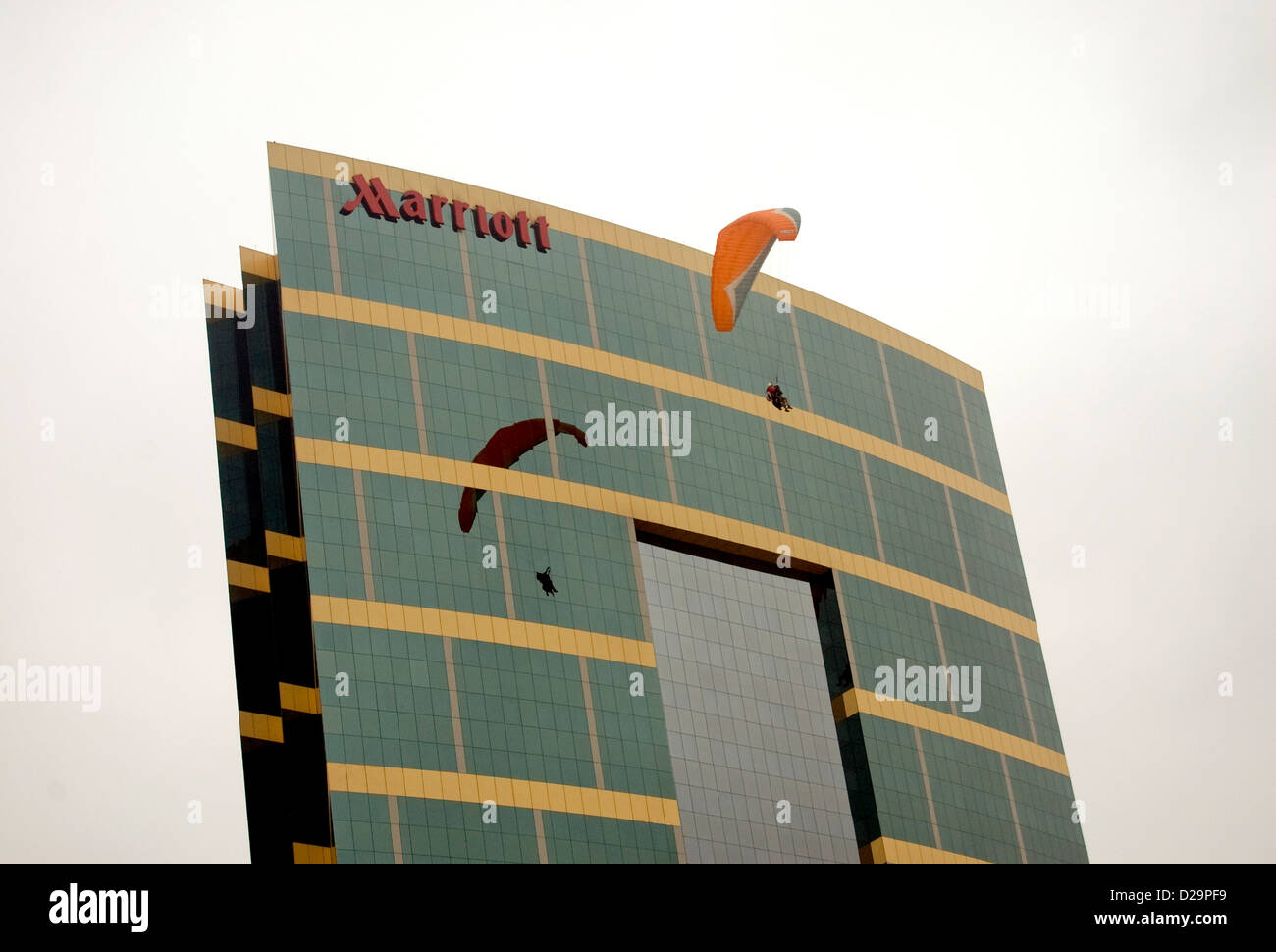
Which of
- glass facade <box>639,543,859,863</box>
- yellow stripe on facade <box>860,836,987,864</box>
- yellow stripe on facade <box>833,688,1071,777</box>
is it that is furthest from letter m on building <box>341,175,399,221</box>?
yellow stripe on facade <box>860,836,987,864</box>

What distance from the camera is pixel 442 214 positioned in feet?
275

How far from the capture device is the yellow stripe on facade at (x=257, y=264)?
8144 cm

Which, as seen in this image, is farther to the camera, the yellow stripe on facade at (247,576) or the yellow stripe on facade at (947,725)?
the yellow stripe on facade at (947,725)

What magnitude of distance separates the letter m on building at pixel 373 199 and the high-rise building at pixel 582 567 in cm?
24

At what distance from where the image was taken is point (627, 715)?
76.2 meters

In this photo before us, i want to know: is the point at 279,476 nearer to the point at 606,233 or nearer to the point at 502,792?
the point at 502,792

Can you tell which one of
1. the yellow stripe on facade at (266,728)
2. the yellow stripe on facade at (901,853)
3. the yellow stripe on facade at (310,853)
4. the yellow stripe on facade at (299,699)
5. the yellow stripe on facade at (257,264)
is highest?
the yellow stripe on facade at (257,264)

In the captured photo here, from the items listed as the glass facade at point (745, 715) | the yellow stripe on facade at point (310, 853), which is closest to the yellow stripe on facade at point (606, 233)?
the glass facade at point (745, 715)

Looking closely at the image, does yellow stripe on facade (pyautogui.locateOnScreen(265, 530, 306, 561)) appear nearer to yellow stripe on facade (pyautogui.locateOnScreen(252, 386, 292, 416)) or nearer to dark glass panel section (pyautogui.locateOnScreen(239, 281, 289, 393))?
yellow stripe on facade (pyautogui.locateOnScreen(252, 386, 292, 416))

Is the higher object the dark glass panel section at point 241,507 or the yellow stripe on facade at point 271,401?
the yellow stripe on facade at point 271,401

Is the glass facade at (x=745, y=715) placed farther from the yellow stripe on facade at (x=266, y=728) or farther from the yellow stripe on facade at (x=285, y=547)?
the yellow stripe on facade at (x=266, y=728)

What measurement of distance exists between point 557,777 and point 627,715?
518 centimetres

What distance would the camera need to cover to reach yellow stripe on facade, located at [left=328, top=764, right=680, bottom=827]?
225 ft

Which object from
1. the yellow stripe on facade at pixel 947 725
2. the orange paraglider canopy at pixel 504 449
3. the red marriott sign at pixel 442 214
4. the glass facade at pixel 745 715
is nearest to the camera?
the orange paraglider canopy at pixel 504 449
